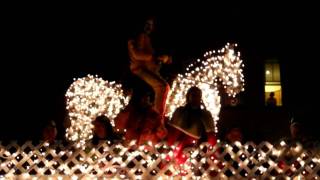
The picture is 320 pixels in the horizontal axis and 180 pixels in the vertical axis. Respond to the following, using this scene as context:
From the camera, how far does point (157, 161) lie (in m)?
4.54

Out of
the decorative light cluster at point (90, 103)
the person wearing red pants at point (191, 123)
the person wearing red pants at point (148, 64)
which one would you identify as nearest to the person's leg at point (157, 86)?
the person wearing red pants at point (148, 64)

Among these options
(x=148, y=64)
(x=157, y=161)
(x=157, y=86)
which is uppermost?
(x=148, y=64)

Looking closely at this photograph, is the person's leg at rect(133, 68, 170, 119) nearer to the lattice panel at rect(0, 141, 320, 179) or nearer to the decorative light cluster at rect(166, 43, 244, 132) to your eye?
the lattice panel at rect(0, 141, 320, 179)

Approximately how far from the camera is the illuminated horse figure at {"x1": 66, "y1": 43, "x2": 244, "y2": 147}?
8055mm

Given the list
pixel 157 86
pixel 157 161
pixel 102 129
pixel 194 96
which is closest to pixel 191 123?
pixel 194 96

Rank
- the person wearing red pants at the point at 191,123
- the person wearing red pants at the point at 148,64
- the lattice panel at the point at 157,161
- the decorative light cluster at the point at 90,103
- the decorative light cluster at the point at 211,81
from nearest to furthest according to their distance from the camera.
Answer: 1. the lattice panel at the point at 157,161
2. the person wearing red pants at the point at 191,123
3. the person wearing red pants at the point at 148,64
4. the decorative light cluster at the point at 211,81
5. the decorative light cluster at the point at 90,103

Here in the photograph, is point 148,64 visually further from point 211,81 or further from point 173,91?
point 211,81

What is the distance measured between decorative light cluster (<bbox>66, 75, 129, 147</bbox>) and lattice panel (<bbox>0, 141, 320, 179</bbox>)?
3642 millimetres

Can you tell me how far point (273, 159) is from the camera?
4.47 metres

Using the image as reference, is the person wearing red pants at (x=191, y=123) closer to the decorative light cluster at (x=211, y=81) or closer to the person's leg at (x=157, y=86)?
the person's leg at (x=157, y=86)

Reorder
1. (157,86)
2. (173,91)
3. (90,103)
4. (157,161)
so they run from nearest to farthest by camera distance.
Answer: (157,161)
(157,86)
(173,91)
(90,103)

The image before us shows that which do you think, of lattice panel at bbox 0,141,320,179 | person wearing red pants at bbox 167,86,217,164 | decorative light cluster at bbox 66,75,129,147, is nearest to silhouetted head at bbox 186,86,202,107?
person wearing red pants at bbox 167,86,217,164

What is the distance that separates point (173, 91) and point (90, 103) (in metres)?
1.55

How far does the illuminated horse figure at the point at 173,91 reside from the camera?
8055 mm
